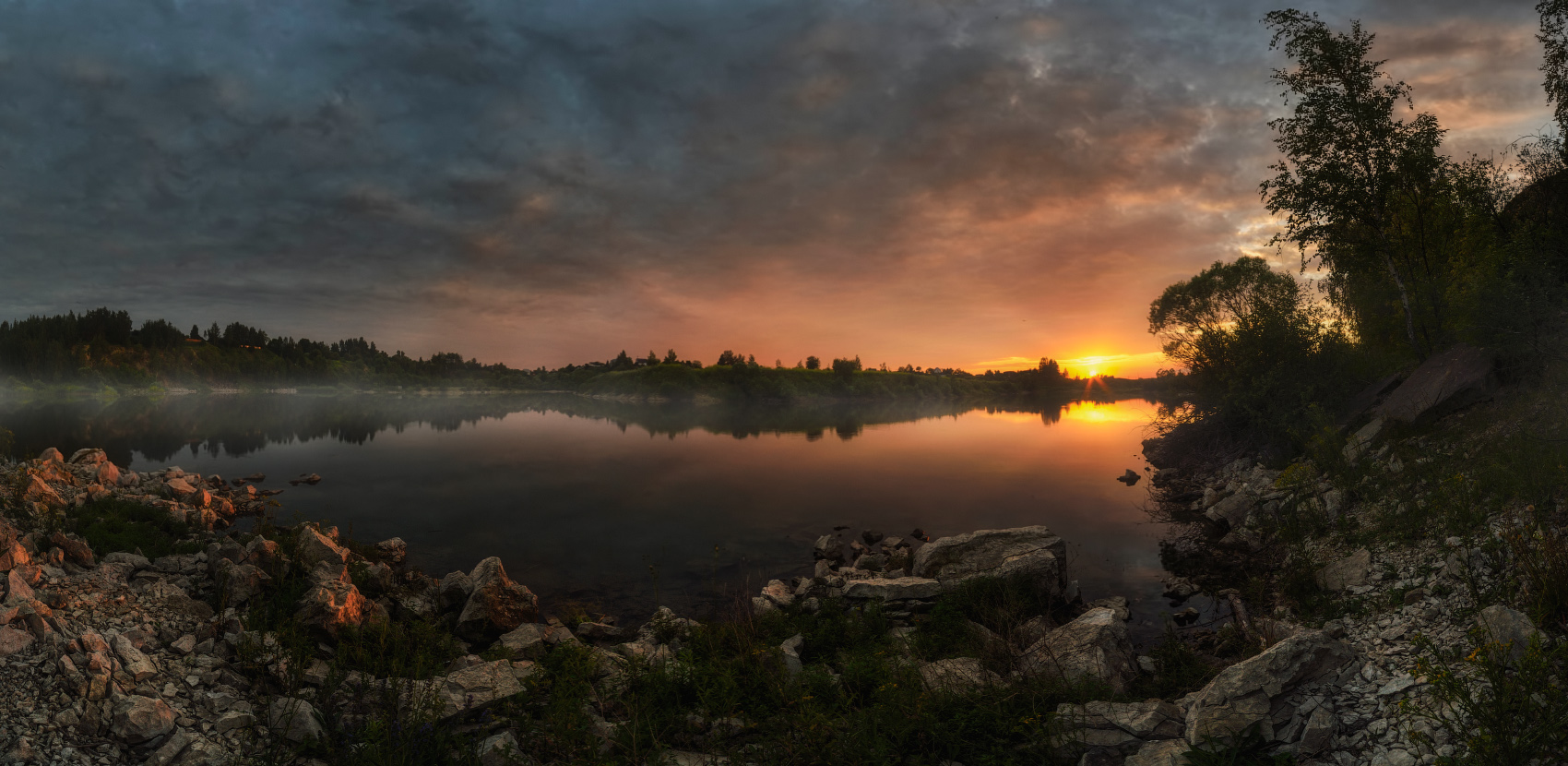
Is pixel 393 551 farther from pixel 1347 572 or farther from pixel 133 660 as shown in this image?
pixel 1347 572

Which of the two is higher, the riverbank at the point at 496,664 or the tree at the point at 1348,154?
the tree at the point at 1348,154

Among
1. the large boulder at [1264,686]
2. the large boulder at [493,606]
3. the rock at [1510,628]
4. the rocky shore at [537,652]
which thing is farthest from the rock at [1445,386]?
the large boulder at [493,606]

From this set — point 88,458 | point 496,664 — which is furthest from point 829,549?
point 88,458

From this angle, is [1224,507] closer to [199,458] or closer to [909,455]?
[909,455]

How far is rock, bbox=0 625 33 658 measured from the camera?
19.4 feet

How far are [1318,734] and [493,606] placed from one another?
1194 cm

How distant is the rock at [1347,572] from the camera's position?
919 cm

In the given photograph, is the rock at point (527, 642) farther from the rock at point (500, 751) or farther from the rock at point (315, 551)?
the rock at point (315, 551)

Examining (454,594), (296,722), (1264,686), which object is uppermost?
(1264,686)

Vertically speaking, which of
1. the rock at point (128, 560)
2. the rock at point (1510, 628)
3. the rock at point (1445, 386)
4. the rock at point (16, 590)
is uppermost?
the rock at point (1445, 386)

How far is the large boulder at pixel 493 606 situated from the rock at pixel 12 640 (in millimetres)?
5189

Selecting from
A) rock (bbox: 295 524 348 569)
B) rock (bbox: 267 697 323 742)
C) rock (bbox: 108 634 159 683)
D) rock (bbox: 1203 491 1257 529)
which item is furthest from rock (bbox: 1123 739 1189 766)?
rock (bbox: 1203 491 1257 529)

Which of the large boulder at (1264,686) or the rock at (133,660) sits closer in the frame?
the large boulder at (1264,686)

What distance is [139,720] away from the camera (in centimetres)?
558
